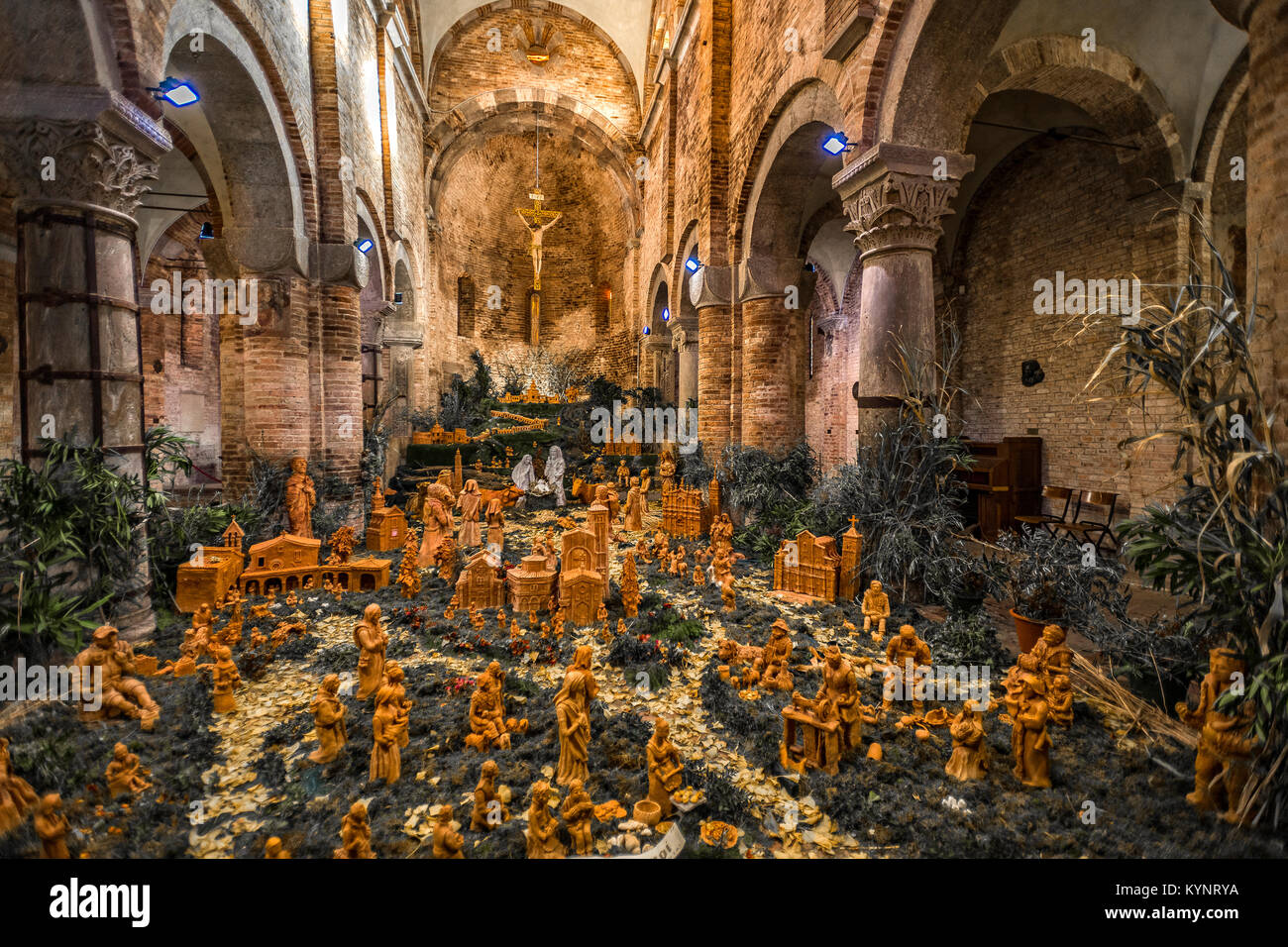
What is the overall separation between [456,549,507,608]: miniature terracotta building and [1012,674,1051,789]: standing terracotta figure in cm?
408

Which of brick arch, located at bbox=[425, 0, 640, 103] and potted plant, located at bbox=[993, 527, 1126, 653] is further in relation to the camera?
brick arch, located at bbox=[425, 0, 640, 103]

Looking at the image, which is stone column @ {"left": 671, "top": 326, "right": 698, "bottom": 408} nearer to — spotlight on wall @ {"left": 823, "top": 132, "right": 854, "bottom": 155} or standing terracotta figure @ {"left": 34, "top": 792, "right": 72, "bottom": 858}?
spotlight on wall @ {"left": 823, "top": 132, "right": 854, "bottom": 155}

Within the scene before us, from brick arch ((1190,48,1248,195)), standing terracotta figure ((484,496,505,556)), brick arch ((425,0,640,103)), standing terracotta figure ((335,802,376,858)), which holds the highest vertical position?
brick arch ((425,0,640,103))

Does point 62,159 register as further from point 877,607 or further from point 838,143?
point 877,607

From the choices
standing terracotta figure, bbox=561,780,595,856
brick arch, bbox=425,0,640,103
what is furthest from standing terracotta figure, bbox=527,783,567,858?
brick arch, bbox=425,0,640,103

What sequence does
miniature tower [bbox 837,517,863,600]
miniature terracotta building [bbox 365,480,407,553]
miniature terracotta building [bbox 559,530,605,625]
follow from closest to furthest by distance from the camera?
miniature terracotta building [bbox 559,530,605,625] → miniature tower [bbox 837,517,863,600] → miniature terracotta building [bbox 365,480,407,553]

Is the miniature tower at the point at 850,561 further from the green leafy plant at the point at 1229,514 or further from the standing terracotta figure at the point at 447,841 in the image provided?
the standing terracotta figure at the point at 447,841

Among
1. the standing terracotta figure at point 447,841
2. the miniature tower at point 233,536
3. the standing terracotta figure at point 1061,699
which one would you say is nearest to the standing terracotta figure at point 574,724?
the standing terracotta figure at point 447,841

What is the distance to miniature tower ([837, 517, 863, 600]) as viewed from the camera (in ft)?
18.1

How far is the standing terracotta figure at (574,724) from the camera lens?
274 centimetres

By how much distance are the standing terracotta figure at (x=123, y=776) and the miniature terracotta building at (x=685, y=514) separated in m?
6.53

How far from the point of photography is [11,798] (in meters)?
2.31

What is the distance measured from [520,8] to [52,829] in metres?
21.8

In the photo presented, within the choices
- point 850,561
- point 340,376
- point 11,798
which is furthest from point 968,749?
point 340,376
